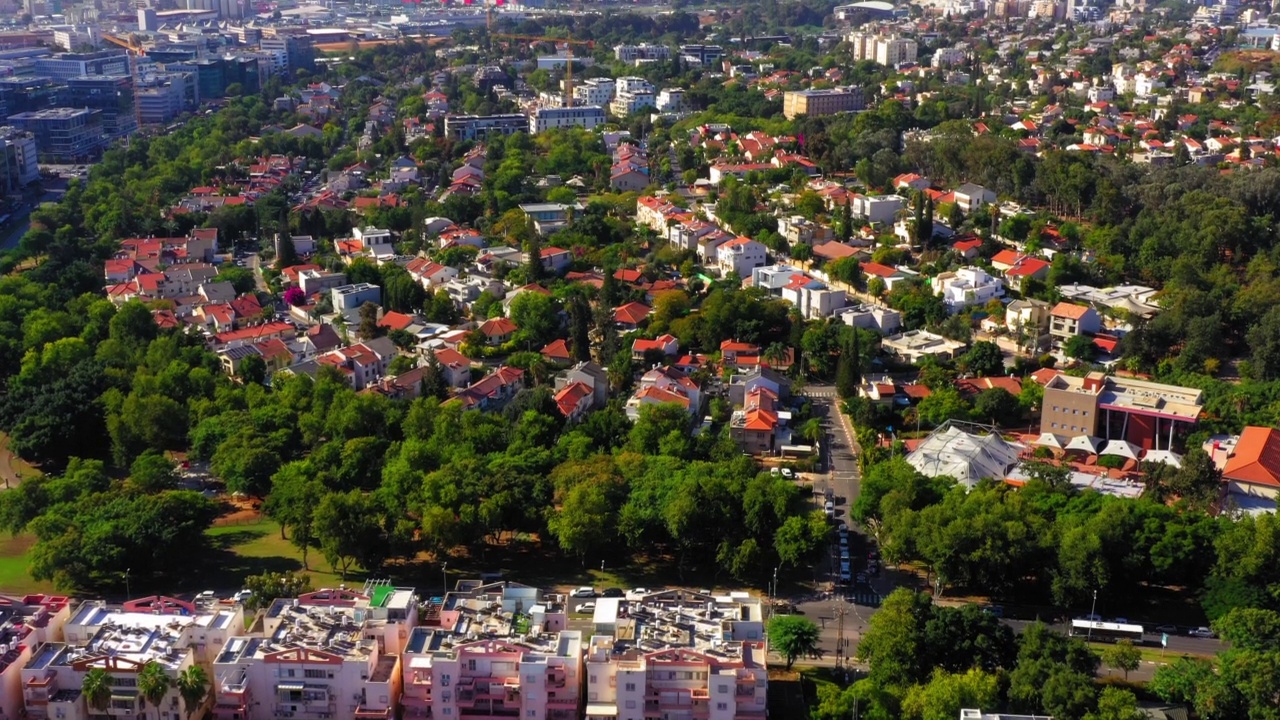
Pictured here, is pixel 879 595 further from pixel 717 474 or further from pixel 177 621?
pixel 177 621

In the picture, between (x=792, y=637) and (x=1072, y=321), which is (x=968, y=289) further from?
(x=792, y=637)

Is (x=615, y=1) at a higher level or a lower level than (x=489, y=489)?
higher

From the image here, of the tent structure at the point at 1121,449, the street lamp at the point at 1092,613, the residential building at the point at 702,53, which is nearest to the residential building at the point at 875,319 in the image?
the tent structure at the point at 1121,449

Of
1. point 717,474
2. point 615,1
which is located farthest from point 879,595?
point 615,1

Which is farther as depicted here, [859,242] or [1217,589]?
[859,242]

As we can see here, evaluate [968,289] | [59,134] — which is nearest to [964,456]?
[968,289]
